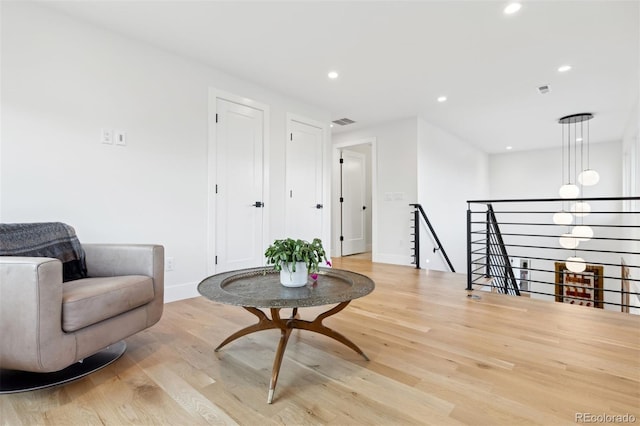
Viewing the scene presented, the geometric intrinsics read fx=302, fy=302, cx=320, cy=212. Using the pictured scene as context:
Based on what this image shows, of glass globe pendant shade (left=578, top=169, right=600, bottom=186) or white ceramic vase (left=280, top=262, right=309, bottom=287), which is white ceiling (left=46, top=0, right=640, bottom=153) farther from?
white ceramic vase (left=280, top=262, right=309, bottom=287)

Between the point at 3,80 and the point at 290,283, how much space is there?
242cm

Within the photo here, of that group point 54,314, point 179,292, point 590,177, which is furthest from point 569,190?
point 54,314

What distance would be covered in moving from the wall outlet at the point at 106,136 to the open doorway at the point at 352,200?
3.97 m

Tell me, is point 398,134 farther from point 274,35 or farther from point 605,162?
point 605,162

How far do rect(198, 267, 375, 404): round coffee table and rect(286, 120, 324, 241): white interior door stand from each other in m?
2.07

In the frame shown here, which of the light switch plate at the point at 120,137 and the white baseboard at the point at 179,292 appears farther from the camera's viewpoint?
the white baseboard at the point at 179,292

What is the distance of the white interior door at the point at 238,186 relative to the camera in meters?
3.25

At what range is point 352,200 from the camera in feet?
20.3

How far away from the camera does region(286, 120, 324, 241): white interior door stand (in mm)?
4004

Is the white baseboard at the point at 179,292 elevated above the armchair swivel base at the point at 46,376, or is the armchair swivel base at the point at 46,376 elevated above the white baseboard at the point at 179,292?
the white baseboard at the point at 179,292

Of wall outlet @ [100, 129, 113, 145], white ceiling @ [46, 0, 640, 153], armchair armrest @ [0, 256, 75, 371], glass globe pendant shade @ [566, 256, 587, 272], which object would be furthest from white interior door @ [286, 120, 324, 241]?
glass globe pendant shade @ [566, 256, 587, 272]

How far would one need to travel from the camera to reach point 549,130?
5.82 meters

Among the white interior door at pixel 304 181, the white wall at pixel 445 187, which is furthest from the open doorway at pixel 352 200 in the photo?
the white interior door at pixel 304 181

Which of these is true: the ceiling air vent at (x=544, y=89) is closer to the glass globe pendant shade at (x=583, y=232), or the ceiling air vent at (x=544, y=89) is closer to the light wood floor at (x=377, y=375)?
the glass globe pendant shade at (x=583, y=232)
